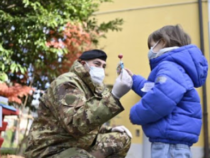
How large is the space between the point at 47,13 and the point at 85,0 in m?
0.88

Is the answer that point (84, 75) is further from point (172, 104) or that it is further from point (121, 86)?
point (172, 104)

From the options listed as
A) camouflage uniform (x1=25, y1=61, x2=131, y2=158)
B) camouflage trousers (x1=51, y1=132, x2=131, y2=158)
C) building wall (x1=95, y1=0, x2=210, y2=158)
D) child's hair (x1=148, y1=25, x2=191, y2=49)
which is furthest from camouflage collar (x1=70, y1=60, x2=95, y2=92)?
building wall (x1=95, y1=0, x2=210, y2=158)

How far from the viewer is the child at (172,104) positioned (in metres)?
1.57

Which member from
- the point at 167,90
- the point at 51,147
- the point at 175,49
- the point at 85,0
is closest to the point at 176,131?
the point at 167,90

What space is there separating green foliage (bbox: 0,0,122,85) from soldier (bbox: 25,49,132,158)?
8.81ft

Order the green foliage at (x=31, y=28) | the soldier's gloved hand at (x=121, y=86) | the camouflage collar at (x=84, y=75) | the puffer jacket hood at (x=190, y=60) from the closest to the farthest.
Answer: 1. the soldier's gloved hand at (x=121, y=86)
2. the puffer jacket hood at (x=190, y=60)
3. the camouflage collar at (x=84, y=75)
4. the green foliage at (x=31, y=28)

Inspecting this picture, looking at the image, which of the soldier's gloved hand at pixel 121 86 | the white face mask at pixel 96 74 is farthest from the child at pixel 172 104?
the white face mask at pixel 96 74

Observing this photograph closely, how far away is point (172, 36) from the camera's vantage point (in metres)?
1.88

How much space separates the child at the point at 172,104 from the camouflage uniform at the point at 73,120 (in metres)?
0.21

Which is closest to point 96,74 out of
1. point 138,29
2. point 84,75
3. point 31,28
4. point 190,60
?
point 84,75

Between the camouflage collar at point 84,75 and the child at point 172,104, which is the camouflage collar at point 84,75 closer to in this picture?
the camouflage collar at point 84,75

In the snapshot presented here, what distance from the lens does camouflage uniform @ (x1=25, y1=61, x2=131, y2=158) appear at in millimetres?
1596

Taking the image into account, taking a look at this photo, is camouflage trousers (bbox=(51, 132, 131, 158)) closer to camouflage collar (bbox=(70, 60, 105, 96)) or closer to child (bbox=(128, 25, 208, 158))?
camouflage collar (bbox=(70, 60, 105, 96))

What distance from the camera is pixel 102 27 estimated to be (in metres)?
5.86
